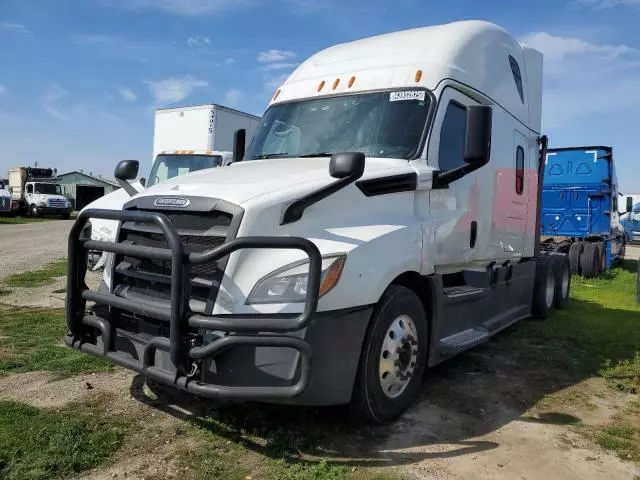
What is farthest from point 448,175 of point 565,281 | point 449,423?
point 565,281

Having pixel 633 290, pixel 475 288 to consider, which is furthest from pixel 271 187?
pixel 633 290

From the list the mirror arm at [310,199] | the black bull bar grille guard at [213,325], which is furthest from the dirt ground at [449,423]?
the mirror arm at [310,199]

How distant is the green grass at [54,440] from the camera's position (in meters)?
3.09

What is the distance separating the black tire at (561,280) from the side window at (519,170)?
2.43 metres

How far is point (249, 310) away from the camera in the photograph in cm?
320

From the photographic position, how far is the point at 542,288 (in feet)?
26.2

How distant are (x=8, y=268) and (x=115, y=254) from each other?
8546 millimetres

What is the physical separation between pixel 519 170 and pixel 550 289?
8.65 feet

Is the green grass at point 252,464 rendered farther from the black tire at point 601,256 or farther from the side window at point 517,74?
the black tire at point 601,256

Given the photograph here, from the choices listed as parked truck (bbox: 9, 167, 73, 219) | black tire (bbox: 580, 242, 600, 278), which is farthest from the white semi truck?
parked truck (bbox: 9, 167, 73, 219)

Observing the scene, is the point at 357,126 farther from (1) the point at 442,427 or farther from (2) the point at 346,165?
(1) the point at 442,427

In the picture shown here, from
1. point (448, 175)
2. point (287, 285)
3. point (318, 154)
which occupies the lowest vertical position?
point (287, 285)

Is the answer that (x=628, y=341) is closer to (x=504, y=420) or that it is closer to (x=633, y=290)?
(x=504, y=420)

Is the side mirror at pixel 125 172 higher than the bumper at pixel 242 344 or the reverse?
higher
